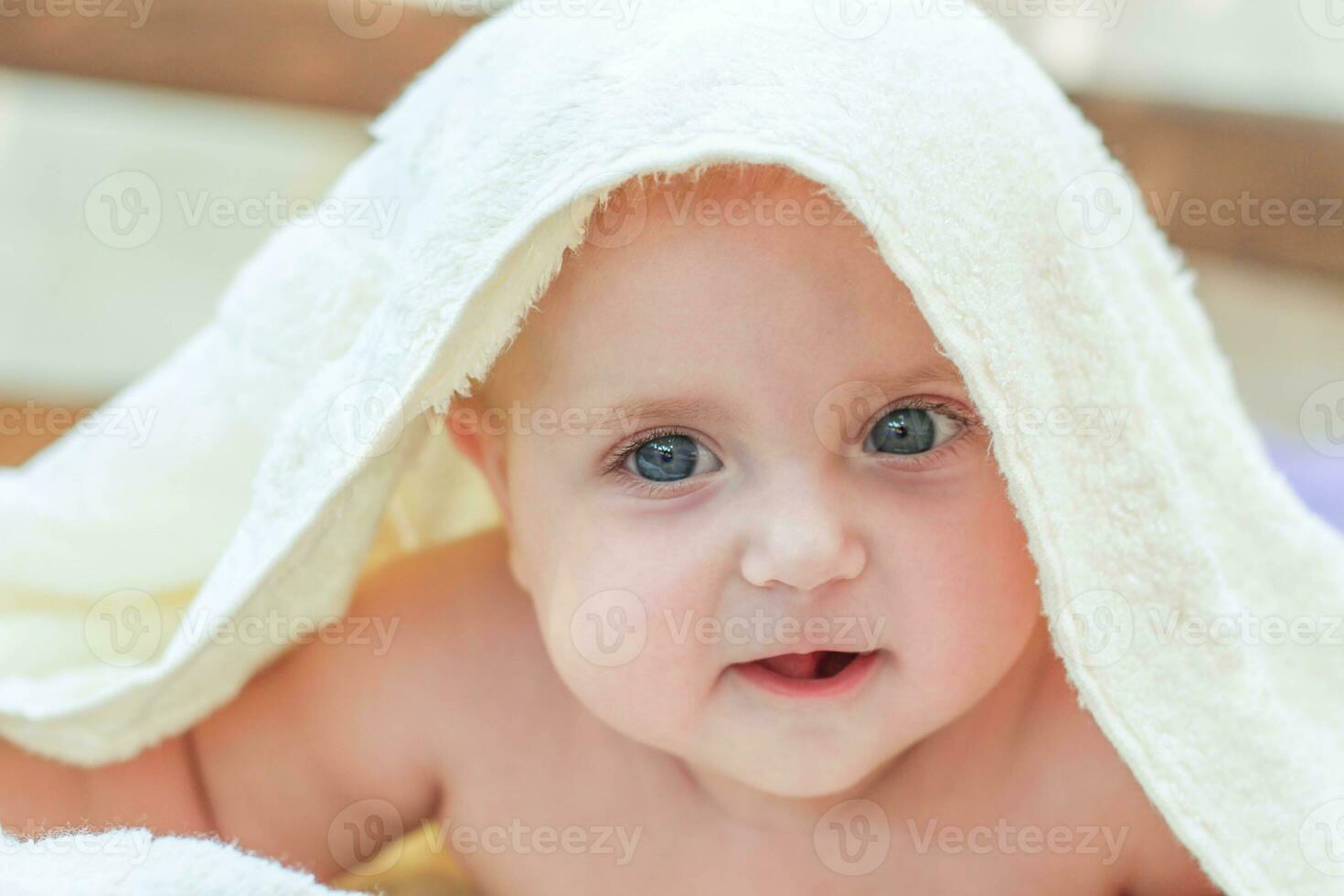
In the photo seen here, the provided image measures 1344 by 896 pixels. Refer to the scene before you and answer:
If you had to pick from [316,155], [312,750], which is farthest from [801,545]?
[316,155]

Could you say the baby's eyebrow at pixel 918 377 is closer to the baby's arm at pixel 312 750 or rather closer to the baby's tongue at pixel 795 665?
the baby's tongue at pixel 795 665

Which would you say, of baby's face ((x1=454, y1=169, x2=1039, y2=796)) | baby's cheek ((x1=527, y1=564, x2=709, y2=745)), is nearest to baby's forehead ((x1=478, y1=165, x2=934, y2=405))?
baby's face ((x1=454, y1=169, x2=1039, y2=796))

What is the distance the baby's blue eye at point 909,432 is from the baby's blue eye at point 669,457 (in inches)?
4.5

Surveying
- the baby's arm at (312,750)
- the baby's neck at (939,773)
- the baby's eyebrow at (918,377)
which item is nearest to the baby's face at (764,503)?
the baby's eyebrow at (918,377)

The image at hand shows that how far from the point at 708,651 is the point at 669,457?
0.44 ft

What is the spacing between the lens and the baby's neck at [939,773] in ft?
3.68

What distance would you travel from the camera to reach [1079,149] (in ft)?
3.62

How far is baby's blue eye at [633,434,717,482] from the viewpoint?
96cm

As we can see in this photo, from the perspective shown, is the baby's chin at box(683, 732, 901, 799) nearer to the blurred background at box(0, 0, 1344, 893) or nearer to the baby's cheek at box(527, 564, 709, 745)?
the baby's cheek at box(527, 564, 709, 745)

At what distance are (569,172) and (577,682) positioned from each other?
0.37m

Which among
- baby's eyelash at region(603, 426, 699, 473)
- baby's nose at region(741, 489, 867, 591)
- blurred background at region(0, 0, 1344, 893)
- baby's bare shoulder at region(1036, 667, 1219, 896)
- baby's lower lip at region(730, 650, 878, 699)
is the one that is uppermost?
blurred background at region(0, 0, 1344, 893)

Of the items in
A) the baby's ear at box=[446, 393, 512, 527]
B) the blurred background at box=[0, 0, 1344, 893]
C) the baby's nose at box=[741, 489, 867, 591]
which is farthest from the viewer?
the blurred background at box=[0, 0, 1344, 893]

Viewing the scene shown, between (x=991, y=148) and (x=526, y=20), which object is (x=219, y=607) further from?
(x=991, y=148)

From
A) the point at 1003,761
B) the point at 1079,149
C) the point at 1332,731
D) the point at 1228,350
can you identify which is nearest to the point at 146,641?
the point at 1003,761
